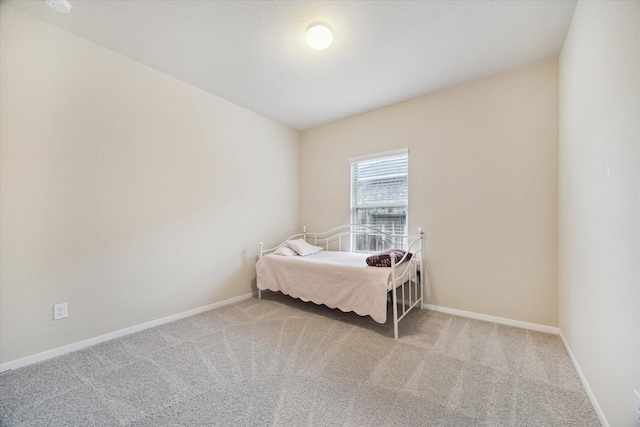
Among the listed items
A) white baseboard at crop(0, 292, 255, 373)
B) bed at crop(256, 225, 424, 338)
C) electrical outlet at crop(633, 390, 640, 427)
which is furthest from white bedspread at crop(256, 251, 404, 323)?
electrical outlet at crop(633, 390, 640, 427)

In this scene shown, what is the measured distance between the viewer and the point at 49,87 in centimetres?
186

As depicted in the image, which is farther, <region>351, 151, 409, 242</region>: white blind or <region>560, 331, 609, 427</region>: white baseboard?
<region>351, 151, 409, 242</region>: white blind

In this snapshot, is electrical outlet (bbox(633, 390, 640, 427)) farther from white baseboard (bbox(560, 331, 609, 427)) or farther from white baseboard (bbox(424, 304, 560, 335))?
white baseboard (bbox(424, 304, 560, 335))

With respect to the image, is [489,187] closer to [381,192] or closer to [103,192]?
[381,192]

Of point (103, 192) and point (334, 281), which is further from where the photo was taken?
point (334, 281)

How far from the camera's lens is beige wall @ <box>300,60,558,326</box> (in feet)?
7.32

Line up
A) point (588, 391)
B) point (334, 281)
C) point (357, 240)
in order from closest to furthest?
1. point (588, 391)
2. point (334, 281)
3. point (357, 240)

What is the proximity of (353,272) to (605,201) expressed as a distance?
171 centimetres

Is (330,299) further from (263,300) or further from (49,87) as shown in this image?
(49,87)

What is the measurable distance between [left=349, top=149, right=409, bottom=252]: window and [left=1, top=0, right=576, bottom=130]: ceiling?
0.87 metres

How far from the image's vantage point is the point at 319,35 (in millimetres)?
1825

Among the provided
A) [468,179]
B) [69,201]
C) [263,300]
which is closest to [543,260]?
[468,179]

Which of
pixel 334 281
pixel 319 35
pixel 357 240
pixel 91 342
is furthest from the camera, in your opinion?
pixel 357 240

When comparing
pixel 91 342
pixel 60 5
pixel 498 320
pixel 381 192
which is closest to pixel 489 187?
pixel 381 192
